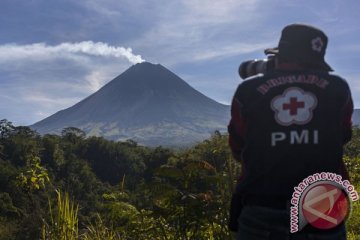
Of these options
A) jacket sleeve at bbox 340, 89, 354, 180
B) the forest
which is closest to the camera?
jacket sleeve at bbox 340, 89, 354, 180

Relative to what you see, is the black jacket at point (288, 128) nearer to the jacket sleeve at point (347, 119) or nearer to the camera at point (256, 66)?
the jacket sleeve at point (347, 119)

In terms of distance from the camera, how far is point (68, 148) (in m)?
64.2

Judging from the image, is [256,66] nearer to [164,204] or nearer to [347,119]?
[347,119]

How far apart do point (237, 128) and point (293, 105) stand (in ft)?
1.05

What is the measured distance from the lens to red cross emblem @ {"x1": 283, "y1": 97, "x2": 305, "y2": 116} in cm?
229

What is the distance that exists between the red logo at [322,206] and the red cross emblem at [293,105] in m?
0.36

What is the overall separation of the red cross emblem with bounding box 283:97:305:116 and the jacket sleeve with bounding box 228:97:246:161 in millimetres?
230

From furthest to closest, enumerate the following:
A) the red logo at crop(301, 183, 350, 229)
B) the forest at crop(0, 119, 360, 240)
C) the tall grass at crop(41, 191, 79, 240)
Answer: the tall grass at crop(41, 191, 79, 240), the forest at crop(0, 119, 360, 240), the red logo at crop(301, 183, 350, 229)

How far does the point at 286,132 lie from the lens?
229cm

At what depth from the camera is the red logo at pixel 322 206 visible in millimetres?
2273

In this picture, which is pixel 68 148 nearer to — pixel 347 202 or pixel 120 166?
pixel 120 166

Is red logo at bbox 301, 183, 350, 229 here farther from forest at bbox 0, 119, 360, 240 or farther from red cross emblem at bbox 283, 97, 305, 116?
forest at bbox 0, 119, 360, 240

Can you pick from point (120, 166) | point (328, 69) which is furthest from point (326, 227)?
point (120, 166)

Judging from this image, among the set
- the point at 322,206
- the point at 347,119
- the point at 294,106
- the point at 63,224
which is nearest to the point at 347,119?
the point at 347,119
